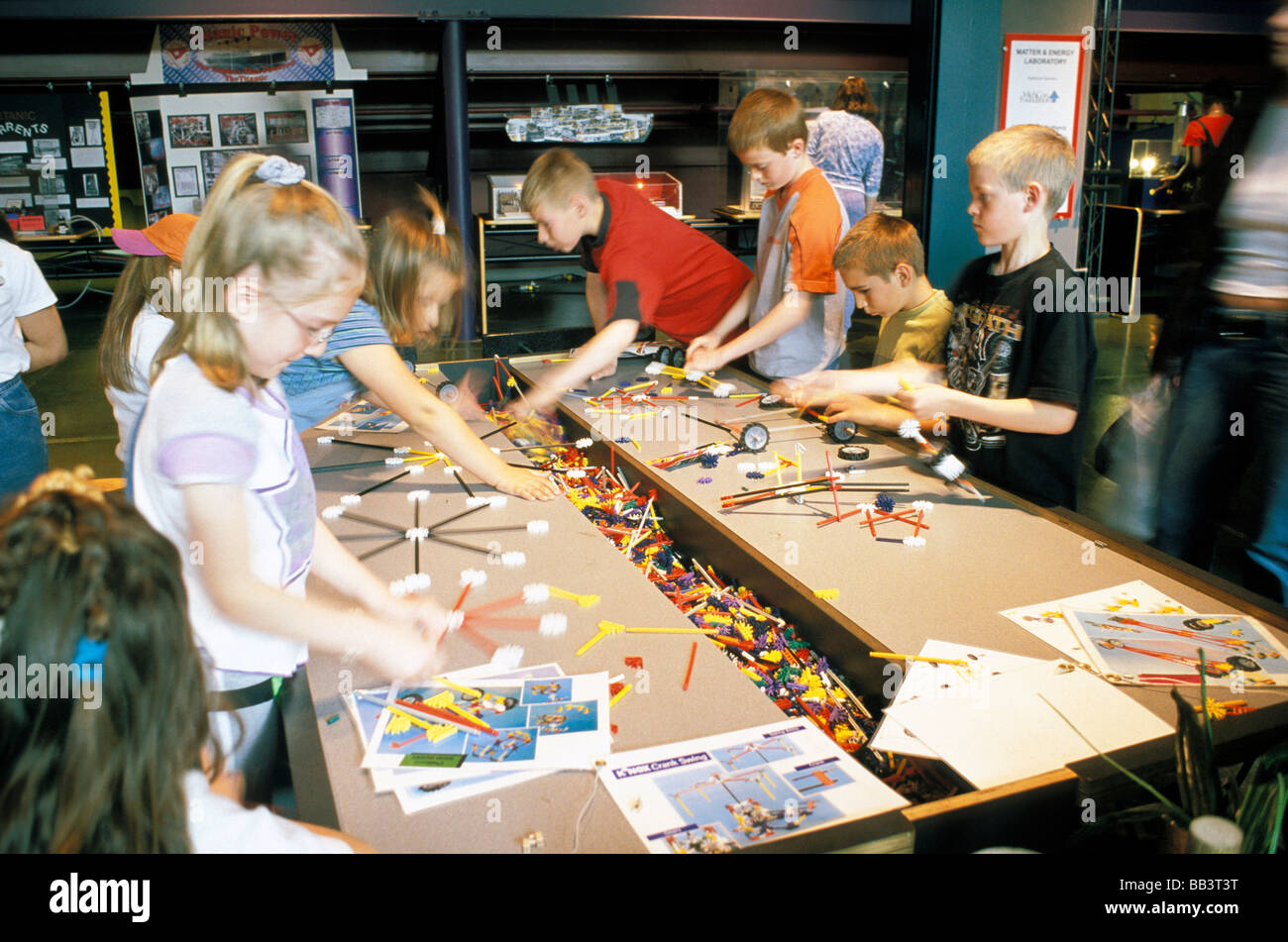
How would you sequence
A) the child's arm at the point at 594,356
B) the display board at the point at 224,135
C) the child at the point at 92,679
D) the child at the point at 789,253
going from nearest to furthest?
the child at the point at 92,679
the child's arm at the point at 594,356
the child at the point at 789,253
the display board at the point at 224,135

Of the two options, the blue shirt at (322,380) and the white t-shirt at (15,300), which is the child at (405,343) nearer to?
the blue shirt at (322,380)

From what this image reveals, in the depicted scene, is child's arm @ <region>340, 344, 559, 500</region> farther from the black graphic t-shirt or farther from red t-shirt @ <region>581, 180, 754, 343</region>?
the black graphic t-shirt

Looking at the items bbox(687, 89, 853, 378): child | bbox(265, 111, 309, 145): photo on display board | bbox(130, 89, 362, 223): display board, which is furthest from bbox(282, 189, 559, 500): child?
bbox(265, 111, 309, 145): photo on display board

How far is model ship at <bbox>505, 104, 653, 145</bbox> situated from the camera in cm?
823

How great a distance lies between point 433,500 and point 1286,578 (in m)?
2.05

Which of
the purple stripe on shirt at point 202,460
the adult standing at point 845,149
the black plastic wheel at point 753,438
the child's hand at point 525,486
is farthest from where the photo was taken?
the adult standing at point 845,149

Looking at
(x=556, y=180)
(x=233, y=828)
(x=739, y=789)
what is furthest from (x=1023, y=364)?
(x=233, y=828)

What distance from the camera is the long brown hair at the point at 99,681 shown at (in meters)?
0.86

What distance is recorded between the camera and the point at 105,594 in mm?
880

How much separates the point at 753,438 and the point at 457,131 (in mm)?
4995

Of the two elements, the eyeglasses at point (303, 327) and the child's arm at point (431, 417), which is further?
the child's arm at point (431, 417)

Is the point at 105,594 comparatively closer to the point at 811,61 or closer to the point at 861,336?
the point at 861,336

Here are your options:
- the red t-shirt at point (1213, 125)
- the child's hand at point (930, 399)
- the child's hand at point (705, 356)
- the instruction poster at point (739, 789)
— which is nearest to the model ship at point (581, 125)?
the red t-shirt at point (1213, 125)

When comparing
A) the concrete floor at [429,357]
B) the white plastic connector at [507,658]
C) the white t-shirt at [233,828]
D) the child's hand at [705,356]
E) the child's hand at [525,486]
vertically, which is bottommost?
the concrete floor at [429,357]
